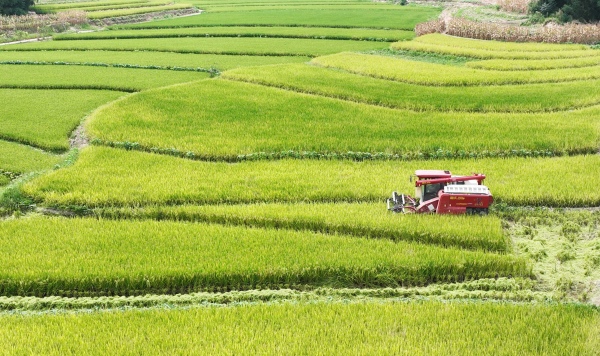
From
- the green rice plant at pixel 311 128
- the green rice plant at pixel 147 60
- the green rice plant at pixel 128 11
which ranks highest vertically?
the green rice plant at pixel 128 11

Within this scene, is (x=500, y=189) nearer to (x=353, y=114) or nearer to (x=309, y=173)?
(x=309, y=173)

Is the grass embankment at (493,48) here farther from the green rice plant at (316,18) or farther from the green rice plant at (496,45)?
the green rice plant at (316,18)

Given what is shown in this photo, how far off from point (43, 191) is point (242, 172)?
3.18 meters

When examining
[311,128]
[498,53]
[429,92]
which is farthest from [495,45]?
[311,128]

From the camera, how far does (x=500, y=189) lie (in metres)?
9.09

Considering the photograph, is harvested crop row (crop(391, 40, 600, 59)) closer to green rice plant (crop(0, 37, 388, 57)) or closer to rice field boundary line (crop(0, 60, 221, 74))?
green rice plant (crop(0, 37, 388, 57))

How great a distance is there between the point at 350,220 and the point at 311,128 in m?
4.54

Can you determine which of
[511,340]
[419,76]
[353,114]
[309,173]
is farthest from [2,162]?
[419,76]

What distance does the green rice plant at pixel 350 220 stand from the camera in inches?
303

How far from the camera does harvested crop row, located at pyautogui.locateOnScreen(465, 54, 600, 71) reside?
747 inches

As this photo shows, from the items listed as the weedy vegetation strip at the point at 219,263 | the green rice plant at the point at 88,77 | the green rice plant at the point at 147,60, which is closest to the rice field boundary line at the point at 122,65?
the green rice plant at the point at 147,60

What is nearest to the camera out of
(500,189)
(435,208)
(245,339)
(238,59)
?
(245,339)

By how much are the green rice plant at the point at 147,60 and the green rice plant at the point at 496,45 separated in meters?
6.43

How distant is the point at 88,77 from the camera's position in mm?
18859
